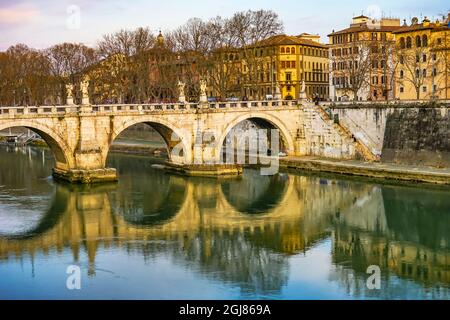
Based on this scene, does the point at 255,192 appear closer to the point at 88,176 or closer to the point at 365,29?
the point at 88,176

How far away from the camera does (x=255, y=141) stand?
141 feet

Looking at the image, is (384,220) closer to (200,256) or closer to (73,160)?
(200,256)

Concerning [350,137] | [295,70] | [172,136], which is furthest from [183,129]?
[295,70]

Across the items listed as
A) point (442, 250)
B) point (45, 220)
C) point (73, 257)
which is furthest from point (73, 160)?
point (442, 250)

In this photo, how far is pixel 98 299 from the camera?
1597 cm

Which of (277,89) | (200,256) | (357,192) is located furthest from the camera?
(277,89)

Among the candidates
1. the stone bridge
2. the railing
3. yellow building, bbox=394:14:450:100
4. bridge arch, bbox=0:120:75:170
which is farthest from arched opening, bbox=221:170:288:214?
yellow building, bbox=394:14:450:100

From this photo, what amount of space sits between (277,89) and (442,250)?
71.3 ft

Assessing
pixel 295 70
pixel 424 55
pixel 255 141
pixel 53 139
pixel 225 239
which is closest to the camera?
pixel 225 239

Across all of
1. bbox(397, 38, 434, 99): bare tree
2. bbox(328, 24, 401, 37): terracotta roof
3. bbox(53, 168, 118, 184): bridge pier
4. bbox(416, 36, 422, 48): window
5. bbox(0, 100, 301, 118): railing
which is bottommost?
bbox(53, 168, 118, 184): bridge pier

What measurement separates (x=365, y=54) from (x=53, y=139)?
91.5ft

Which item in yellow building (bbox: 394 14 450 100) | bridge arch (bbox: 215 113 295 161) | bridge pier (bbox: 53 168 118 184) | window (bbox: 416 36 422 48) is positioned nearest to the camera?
bridge pier (bbox: 53 168 118 184)

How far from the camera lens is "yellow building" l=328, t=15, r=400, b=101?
161ft

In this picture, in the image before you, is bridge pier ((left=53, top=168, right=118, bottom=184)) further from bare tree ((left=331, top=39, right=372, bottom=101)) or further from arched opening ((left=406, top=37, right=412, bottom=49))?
arched opening ((left=406, top=37, right=412, bottom=49))
